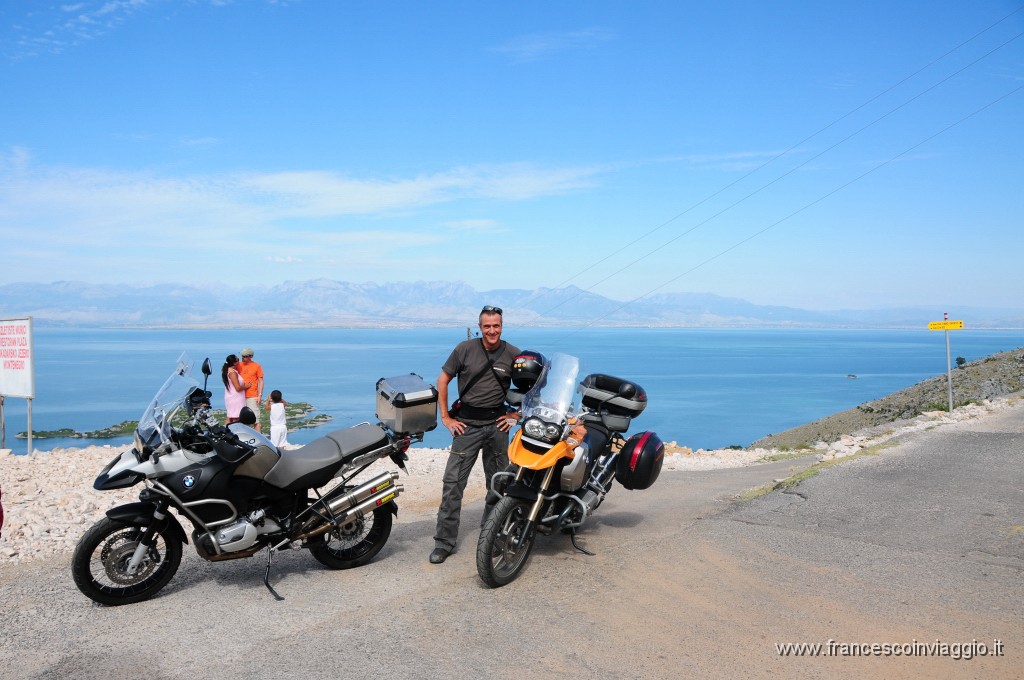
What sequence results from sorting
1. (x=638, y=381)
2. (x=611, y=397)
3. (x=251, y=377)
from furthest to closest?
1. (x=638, y=381)
2. (x=251, y=377)
3. (x=611, y=397)

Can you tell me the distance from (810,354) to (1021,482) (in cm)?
19015

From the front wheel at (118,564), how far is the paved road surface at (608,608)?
11 cm

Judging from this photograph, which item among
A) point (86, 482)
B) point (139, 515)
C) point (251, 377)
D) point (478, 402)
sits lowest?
point (86, 482)

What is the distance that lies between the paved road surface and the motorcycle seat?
78cm

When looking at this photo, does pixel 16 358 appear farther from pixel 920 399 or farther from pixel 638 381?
pixel 638 381

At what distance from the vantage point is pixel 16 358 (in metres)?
13.3

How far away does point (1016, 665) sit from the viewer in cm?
406

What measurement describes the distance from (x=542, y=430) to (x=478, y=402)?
947 mm

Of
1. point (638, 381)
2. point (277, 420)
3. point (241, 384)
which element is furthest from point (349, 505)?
point (638, 381)

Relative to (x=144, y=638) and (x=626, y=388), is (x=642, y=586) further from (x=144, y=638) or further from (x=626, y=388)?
(x=144, y=638)

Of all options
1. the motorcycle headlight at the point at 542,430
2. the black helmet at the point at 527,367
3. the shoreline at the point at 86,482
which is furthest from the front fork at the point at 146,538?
the black helmet at the point at 527,367

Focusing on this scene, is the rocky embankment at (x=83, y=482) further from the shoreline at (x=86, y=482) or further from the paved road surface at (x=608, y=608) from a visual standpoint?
the paved road surface at (x=608, y=608)

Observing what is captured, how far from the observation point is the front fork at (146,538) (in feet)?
16.6

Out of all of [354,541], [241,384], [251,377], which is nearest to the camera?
[354,541]
